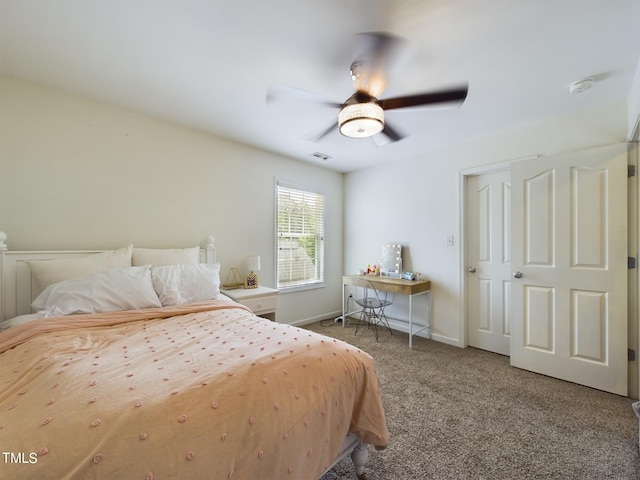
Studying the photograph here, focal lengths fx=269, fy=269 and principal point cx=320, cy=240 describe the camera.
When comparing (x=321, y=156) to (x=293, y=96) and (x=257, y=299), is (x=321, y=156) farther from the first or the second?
(x=257, y=299)

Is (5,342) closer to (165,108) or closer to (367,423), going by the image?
(367,423)

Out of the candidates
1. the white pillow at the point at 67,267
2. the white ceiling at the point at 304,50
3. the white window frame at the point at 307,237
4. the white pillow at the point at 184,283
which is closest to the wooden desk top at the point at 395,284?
the white window frame at the point at 307,237

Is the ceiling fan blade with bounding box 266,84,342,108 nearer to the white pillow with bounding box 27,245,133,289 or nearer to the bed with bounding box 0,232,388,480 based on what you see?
the bed with bounding box 0,232,388,480

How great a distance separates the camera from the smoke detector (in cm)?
198

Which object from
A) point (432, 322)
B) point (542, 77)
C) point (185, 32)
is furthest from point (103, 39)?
point (432, 322)

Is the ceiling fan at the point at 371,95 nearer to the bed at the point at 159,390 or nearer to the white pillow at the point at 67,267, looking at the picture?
the bed at the point at 159,390

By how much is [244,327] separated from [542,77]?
273 centimetres

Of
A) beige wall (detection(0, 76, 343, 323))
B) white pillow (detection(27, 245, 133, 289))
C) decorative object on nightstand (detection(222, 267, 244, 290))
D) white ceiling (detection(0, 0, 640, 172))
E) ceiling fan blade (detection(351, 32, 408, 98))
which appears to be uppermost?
white ceiling (detection(0, 0, 640, 172))

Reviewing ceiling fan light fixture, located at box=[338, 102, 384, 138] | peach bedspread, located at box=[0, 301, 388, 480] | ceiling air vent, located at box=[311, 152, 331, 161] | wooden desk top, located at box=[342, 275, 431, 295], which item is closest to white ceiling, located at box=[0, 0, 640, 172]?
ceiling fan light fixture, located at box=[338, 102, 384, 138]

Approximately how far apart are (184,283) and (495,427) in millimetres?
2502

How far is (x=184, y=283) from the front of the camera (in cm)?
221

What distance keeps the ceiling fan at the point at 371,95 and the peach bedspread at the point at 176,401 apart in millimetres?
1376

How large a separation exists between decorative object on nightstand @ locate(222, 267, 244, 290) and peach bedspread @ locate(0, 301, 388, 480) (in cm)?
153

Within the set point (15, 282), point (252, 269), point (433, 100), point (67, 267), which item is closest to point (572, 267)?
point (433, 100)
